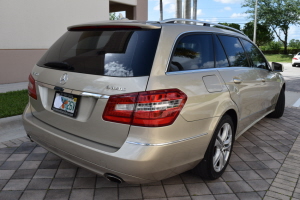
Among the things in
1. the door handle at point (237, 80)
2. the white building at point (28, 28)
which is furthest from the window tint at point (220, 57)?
the white building at point (28, 28)

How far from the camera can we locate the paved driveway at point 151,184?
2.90 meters

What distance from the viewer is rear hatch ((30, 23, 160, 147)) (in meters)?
2.38

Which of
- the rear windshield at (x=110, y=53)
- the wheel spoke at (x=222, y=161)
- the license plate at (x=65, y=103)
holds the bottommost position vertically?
the wheel spoke at (x=222, y=161)

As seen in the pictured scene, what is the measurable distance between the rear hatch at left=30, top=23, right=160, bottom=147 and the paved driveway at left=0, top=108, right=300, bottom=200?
0.70m

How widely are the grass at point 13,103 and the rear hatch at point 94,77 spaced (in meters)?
2.67

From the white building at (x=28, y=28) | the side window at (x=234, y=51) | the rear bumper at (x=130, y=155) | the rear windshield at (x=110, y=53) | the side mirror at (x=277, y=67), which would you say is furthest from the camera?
the white building at (x=28, y=28)

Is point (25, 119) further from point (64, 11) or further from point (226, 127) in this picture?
point (64, 11)

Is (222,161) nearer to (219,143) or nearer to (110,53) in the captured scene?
(219,143)

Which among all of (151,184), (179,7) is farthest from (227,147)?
(179,7)

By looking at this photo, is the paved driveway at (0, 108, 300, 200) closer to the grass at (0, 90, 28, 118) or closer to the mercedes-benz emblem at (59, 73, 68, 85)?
the mercedes-benz emblem at (59, 73, 68, 85)

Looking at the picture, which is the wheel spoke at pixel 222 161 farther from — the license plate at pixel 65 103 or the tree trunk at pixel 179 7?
the tree trunk at pixel 179 7

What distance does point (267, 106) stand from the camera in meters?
4.89

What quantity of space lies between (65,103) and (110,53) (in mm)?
613

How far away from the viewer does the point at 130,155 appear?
90.7 inches
